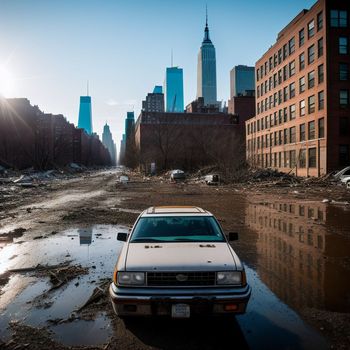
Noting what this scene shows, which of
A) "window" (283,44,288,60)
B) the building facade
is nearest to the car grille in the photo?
the building facade

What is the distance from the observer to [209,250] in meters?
4.88

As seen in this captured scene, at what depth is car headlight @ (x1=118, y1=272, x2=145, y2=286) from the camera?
14.1ft

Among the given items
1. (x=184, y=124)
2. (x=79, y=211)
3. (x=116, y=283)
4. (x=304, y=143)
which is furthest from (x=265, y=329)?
(x=184, y=124)

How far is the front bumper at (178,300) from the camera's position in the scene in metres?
4.07

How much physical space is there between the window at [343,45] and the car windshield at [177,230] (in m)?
41.8

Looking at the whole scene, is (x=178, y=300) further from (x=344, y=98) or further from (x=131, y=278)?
(x=344, y=98)

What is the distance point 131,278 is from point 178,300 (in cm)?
66

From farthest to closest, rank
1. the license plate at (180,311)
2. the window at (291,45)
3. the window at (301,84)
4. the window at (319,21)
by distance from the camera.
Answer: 1. the window at (291,45)
2. the window at (301,84)
3. the window at (319,21)
4. the license plate at (180,311)

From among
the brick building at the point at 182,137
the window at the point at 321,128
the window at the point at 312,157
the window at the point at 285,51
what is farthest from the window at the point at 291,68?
the brick building at the point at 182,137

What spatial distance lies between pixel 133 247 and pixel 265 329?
208cm

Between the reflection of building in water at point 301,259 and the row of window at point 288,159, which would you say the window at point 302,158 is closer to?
the row of window at point 288,159

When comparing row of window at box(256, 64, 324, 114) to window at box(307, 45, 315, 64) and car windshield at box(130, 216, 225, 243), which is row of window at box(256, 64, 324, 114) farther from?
car windshield at box(130, 216, 225, 243)

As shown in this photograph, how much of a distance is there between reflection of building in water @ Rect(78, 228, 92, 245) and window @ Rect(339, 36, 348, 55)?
39369 millimetres

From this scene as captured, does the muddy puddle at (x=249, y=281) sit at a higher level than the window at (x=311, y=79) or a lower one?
lower
